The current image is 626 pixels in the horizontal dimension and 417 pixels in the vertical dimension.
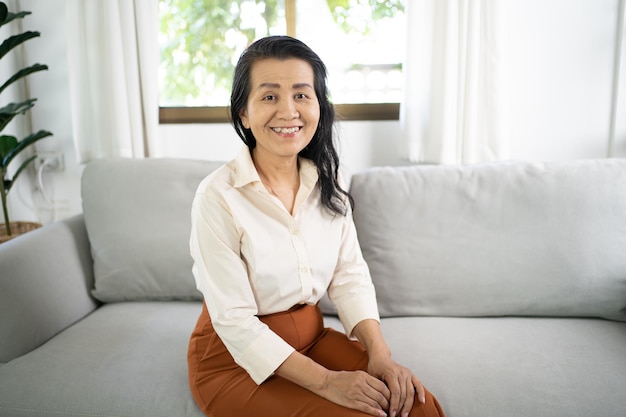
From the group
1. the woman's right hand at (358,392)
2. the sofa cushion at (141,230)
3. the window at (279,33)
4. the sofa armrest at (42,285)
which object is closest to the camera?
the woman's right hand at (358,392)

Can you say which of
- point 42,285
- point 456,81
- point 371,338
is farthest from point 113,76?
point 371,338

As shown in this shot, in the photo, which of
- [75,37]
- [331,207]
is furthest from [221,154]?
[331,207]

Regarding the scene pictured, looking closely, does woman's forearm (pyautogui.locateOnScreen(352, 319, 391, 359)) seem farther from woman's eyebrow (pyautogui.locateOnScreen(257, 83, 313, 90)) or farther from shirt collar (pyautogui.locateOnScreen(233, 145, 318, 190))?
woman's eyebrow (pyautogui.locateOnScreen(257, 83, 313, 90))

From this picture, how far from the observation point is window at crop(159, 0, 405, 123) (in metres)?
2.40

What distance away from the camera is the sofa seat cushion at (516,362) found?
120 cm

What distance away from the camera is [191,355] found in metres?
1.25

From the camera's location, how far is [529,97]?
2236 millimetres

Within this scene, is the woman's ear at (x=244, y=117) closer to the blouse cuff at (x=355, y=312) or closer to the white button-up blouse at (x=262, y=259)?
the white button-up blouse at (x=262, y=259)

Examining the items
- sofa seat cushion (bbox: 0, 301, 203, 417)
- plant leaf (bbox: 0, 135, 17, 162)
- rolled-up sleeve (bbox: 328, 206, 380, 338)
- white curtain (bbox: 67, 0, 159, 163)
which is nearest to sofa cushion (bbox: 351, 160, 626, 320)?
rolled-up sleeve (bbox: 328, 206, 380, 338)

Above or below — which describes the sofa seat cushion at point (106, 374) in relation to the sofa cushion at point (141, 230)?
below

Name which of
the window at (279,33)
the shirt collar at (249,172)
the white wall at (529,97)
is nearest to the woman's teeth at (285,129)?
the shirt collar at (249,172)

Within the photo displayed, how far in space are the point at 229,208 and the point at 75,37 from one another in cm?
154

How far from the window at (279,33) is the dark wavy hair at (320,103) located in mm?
1017

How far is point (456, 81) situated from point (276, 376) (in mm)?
1484
